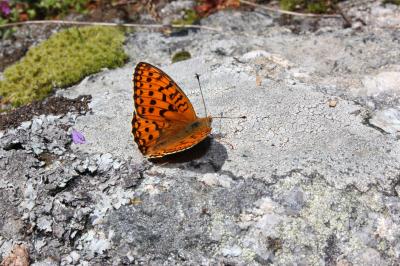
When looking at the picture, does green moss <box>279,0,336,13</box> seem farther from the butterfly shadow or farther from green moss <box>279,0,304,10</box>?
the butterfly shadow

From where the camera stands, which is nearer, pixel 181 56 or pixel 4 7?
pixel 181 56

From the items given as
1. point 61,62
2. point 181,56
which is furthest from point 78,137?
point 181,56

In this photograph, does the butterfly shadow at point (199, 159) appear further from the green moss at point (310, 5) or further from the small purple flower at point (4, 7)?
the small purple flower at point (4, 7)

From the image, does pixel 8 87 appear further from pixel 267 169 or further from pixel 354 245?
pixel 354 245

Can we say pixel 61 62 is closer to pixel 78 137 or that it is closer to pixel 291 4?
pixel 78 137

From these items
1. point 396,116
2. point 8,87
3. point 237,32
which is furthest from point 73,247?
point 237,32

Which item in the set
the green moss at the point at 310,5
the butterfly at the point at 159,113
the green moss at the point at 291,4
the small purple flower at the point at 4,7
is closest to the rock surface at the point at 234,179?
the butterfly at the point at 159,113
